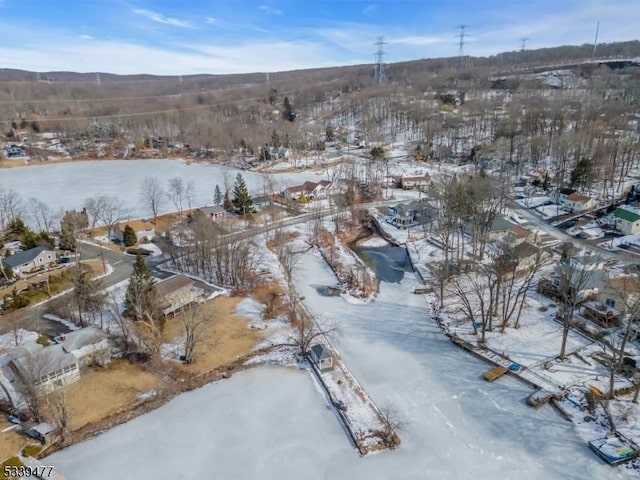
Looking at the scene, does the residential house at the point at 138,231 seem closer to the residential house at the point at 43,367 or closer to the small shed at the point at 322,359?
the residential house at the point at 43,367

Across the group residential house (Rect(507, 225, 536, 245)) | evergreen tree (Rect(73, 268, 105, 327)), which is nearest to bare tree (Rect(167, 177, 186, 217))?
evergreen tree (Rect(73, 268, 105, 327))

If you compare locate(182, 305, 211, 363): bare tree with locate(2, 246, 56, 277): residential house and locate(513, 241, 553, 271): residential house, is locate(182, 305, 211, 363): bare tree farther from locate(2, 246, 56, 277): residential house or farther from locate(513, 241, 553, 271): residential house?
locate(513, 241, 553, 271): residential house

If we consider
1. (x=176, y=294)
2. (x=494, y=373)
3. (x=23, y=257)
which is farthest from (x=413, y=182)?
(x=23, y=257)

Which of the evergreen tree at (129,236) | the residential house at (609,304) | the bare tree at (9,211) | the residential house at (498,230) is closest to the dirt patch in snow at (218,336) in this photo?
the evergreen tree at (129,236)

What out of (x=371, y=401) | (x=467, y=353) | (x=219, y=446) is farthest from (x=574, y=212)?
(x=219, y=446)

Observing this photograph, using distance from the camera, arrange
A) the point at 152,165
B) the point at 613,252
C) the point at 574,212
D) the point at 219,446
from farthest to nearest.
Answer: the point at 152,165, the point at 574,212, the point at 613,252, the point at 219,446

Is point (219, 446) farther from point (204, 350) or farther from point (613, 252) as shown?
point (613, 252)

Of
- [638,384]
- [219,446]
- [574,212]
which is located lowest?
[219,446]
